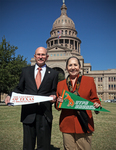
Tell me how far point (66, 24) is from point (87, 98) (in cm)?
7663

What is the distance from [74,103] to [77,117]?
29cm

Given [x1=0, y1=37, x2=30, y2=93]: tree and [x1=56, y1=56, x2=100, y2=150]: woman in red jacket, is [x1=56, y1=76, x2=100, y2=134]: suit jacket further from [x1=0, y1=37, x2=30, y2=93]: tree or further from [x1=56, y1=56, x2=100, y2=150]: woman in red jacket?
[x1=0, y1=37, x2=30, y2=93]: tree

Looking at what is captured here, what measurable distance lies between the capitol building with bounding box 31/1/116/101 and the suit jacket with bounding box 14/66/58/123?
160ft

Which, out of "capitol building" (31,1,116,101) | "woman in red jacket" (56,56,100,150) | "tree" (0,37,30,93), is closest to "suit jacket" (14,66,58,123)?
"woman in red jacket" (56,56,100,150)

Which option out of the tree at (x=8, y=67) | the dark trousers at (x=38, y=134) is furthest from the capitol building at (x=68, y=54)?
the dark trousers at (x=38, y=134)

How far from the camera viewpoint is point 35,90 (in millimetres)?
3322

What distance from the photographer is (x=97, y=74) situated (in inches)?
2657

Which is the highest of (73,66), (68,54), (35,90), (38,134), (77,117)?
(68,54)

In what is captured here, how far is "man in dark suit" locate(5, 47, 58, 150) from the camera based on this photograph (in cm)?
315

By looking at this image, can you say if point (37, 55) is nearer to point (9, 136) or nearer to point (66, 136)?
point (66, 136)

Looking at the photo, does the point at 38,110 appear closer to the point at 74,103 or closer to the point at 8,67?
the point at 74,103

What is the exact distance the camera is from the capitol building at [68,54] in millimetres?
56294

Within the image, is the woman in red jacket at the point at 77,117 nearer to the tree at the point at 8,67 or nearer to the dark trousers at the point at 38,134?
the dark trousers at the point at 38,134

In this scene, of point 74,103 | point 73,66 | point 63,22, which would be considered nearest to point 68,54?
point 63,22
